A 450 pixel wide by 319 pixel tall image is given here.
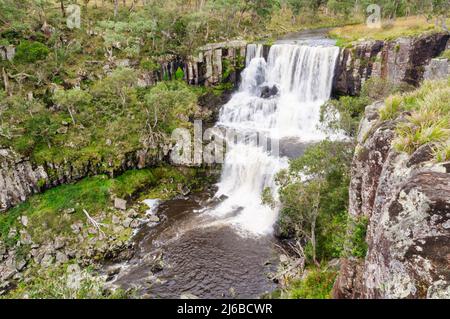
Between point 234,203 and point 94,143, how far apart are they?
17.5 m

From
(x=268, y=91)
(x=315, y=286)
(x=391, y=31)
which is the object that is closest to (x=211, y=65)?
(x=268, y=91)

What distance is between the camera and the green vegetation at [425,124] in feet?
30.0

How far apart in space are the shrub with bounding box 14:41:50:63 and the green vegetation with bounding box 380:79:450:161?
45.3 m

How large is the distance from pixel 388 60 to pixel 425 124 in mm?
34137

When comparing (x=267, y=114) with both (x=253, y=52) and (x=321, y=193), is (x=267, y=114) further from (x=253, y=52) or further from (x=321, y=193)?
(x=321, y=193)

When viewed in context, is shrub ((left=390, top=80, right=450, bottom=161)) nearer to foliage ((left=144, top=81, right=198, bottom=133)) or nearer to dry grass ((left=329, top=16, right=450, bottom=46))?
foliage ((left=144, top=81, right=198, bottom=133))

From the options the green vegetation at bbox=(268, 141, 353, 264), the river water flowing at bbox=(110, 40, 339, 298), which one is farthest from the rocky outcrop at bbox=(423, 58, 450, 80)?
the green vegetation at bbox=(268, 141, 353, 264)

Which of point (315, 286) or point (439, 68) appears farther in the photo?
point (439, 68)

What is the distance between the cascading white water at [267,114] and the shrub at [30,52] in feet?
86.5

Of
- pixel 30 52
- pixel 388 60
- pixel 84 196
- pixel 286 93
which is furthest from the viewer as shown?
pixel 286 93

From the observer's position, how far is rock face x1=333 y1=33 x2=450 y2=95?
36344 mm

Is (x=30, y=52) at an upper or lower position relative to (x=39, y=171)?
upper

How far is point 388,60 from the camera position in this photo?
39.3 meters

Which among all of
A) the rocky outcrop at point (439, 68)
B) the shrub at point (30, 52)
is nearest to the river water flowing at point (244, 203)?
the rocky outcrop at point (439, 68)
